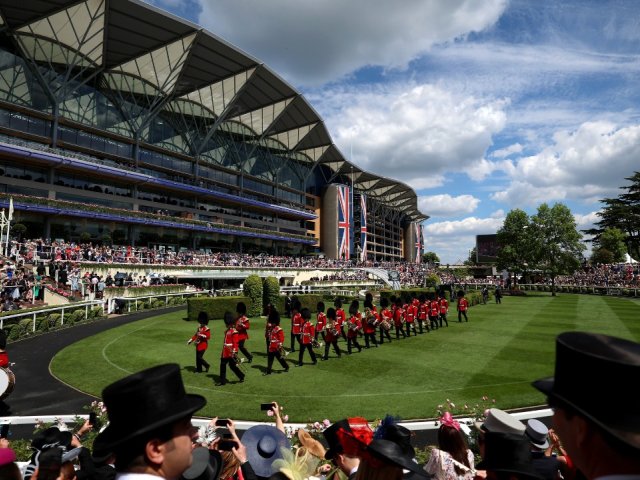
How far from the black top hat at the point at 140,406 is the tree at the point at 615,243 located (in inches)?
3305

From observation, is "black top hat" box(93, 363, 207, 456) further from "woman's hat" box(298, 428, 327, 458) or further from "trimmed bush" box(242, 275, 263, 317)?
"trimmed bush" box(242, 275, 263, 317)

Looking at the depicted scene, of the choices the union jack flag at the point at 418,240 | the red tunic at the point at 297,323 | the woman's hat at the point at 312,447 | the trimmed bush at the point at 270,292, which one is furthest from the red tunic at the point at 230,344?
the union jack flag at the point at 418,240

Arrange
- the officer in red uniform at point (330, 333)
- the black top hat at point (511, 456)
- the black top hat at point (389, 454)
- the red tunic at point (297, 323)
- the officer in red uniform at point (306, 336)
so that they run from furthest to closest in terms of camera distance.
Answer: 1. the officer in red uniform at point (330, 333)
2. the red tunic at point (297, 323)
3. the officer in red uniform at point (306, 336)
4. the black top hat at point (511, 456)
5. the black top hat at point (389, 454)

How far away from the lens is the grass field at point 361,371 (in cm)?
Result: 882

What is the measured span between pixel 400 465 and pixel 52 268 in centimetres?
2998

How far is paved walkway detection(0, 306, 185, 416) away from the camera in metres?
8.84

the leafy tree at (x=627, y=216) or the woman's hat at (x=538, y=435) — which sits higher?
the leafy tree at (x=627, y=216)

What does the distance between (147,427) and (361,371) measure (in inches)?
412

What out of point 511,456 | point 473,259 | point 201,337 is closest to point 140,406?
point 511,456

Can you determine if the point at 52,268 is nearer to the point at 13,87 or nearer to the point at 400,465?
the point at 13,87

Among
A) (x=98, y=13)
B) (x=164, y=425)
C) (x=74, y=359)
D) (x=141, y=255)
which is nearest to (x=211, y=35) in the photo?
(x=98, y=13)

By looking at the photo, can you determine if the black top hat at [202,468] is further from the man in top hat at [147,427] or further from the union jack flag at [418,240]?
the union jack flag at [418,240]

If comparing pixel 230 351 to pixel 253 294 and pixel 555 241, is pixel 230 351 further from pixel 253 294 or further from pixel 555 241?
pixel 555 241

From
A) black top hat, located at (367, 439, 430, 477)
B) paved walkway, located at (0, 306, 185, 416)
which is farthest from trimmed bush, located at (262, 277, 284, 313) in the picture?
black top hat, located at (367, 439, 430, 477)
